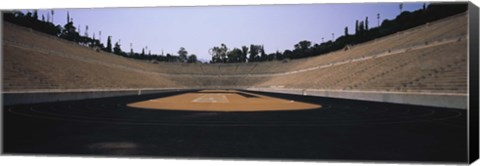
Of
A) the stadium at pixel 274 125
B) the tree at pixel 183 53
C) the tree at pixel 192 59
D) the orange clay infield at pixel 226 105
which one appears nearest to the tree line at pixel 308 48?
the tree at pixel 183 53

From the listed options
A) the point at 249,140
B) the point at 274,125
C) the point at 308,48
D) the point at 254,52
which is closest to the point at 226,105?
the point at 274,125

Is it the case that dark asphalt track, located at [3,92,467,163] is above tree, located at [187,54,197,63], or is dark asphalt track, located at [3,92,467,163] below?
below

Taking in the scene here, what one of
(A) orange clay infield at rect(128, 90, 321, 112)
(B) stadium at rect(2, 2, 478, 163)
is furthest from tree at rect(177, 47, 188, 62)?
(B) stadium at rect(2, 2, 478, 163)

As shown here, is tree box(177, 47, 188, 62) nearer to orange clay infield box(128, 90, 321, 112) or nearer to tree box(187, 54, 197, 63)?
tree box(187, 54, 197, 63)

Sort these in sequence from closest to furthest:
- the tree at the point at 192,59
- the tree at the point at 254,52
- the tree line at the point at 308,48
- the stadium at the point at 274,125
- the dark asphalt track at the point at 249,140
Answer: the dark asphalt track at the point at 249,140 → the stadium at the point at 274,125 → the tree line at the point at 308,48 → the tree at the point at 254,52 → the tree at the point at 192,59

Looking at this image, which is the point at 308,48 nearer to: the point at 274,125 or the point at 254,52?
the point at 254,52

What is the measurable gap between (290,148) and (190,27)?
229 inches

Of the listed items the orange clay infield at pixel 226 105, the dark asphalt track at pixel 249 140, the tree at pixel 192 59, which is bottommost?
the orange clay infield at pixel 226 105

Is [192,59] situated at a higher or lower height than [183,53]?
lower

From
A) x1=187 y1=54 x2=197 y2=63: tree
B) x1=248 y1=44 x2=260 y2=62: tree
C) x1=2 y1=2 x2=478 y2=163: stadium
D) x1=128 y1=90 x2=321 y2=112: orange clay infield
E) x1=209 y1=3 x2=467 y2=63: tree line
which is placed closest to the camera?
x1=2 y1=2 x2=478 y2=163: stadium

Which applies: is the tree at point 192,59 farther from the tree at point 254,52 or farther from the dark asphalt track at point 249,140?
the dark asphalt track at point 249,140

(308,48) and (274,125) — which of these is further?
(308,48)

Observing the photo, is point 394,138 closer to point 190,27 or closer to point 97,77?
point 190,27

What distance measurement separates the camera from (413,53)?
3338 cm
